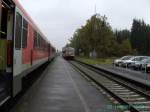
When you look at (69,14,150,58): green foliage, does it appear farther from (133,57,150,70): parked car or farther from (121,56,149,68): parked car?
(133,57,150,70): parked car

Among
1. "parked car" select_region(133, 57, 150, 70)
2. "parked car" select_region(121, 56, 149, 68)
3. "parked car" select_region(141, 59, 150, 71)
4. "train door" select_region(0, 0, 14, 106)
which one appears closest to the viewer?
"train door" select_region(0, 0, 14, 106)

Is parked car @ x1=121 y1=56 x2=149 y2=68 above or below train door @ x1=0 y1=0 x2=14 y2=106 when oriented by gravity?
below

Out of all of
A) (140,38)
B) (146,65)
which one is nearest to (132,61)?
(146,65)

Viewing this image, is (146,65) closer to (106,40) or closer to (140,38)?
(106,40)

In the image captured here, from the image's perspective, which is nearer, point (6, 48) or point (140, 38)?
point (6, 48)

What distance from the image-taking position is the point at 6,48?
10.6m

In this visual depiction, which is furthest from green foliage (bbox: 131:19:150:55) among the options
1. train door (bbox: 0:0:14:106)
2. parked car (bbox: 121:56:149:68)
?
→ train door (bbox: 0:0:14:106)

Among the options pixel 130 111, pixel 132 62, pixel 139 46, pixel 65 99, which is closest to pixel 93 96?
pixel 65 99

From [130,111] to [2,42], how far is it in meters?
4.75

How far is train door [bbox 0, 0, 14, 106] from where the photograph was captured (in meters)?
10.2

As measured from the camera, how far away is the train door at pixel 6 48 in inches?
401

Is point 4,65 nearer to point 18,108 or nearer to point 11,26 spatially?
point 11,26

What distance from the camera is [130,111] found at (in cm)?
1277

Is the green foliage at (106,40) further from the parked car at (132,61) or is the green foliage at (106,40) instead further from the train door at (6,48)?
the train door at (6,48)
